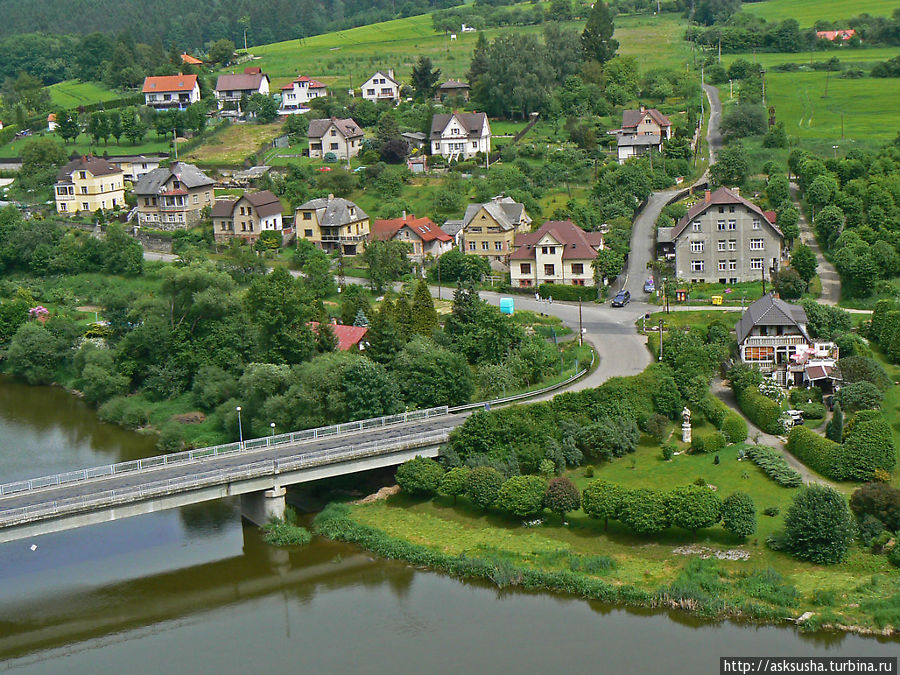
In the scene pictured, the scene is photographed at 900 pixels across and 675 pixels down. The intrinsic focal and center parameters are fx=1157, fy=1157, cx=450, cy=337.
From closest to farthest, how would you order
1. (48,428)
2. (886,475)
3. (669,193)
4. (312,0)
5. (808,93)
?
(886,475) < (48,428) < (669,193) < (808,93) < (312,0)

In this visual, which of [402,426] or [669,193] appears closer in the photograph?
[402,426]

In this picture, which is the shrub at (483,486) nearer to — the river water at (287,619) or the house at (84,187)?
the river water at (287,619)

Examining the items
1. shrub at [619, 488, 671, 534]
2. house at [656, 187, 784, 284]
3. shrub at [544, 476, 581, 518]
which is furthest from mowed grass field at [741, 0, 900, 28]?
shrub at [619, 488, 671, 534]

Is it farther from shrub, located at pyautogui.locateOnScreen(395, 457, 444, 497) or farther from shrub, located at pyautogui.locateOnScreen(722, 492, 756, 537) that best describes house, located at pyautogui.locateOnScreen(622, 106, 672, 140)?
shrub, located at pyautogui.locateOnScreen(722, 492, 756, 537)

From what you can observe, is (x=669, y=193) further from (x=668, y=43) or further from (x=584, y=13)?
(x=584, y=13)

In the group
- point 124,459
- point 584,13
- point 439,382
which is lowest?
point 124,459

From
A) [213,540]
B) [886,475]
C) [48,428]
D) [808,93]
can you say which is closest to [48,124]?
[48,428]

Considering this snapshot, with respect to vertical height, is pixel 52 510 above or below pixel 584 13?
below
